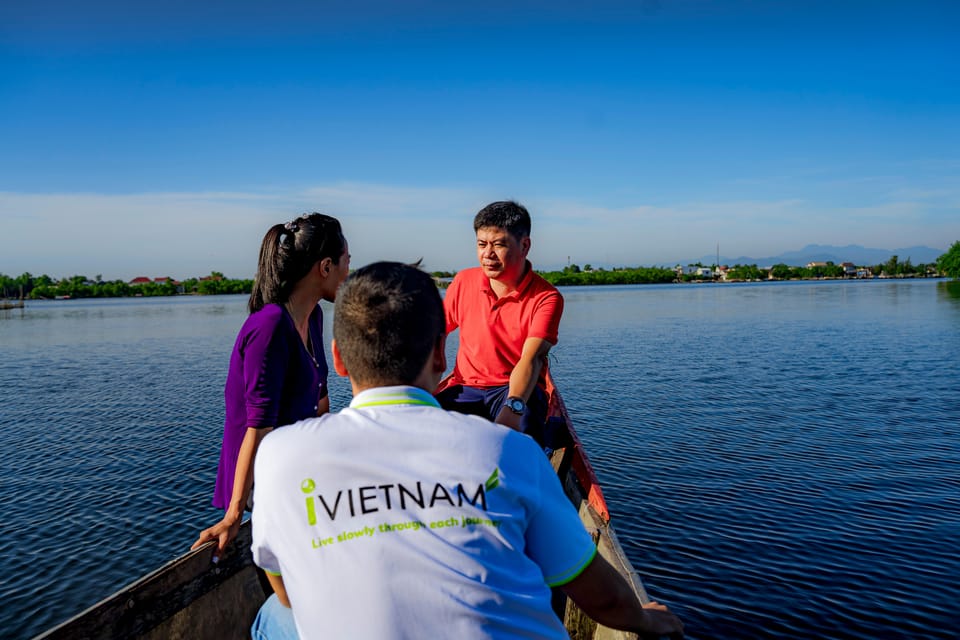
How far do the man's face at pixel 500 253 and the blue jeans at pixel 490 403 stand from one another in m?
0.88

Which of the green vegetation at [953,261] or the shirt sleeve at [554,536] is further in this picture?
the green vegetation at [953,261]

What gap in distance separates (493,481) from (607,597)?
58 cm

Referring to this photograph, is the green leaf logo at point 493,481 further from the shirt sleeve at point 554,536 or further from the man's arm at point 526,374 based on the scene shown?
the man's arm at point 526,374

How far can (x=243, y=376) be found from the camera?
3236mm

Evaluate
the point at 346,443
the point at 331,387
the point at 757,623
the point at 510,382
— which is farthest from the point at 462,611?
the point at 331,387

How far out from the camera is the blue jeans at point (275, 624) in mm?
2312

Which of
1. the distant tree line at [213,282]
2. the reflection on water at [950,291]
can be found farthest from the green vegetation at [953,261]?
the reflection on water at [950,291]

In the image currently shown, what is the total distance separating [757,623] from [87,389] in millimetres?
20539

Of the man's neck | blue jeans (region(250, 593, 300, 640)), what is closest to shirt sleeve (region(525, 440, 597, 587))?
blue jeans (region(250, 593, 300, 640))

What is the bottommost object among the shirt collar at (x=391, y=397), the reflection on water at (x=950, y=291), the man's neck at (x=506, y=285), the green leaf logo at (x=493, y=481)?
the reflection on water at (x=950, y=291)

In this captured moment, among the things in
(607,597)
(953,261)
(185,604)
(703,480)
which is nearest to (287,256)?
(185,604)

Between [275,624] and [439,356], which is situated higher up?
[439,356]

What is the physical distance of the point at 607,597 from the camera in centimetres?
190

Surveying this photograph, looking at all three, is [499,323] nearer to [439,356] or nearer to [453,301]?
[453,301]
